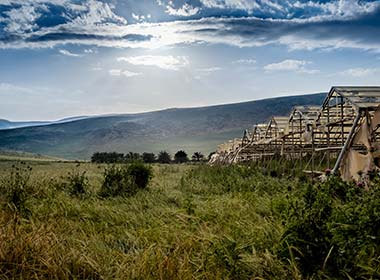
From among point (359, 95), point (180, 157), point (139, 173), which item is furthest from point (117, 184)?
point (180, 157)

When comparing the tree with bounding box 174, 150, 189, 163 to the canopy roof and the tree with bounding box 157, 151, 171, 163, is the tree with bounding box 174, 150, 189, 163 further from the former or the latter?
the canopy roof

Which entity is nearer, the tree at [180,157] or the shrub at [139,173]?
the shrub at [139,173]

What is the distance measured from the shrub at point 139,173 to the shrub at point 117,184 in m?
0.45

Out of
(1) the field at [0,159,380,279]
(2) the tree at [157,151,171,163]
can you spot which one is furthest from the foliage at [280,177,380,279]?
(2) the tree at [157,151,171,163]

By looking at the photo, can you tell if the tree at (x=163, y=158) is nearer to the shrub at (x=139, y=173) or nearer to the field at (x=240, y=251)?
the shrub at (x=139, y=173)

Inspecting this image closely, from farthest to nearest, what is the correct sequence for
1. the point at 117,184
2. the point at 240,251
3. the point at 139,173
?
the point at 139,173 < the point at 117,184 < the point at 240,251

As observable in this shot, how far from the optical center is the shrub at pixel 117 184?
33.4 feet

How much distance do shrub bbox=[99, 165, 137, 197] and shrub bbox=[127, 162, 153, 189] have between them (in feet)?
1.49

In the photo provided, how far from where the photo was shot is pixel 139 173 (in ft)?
40.8

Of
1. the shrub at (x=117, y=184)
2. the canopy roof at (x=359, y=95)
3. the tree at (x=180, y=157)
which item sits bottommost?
the tree at (x=180, y=157)

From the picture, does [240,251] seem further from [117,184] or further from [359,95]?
[359,95]

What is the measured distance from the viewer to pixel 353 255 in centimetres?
325

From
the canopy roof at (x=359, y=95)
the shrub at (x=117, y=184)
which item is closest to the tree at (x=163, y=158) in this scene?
the shrub at (x=117, y=184)

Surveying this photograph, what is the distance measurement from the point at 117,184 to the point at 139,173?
6.10 ft
